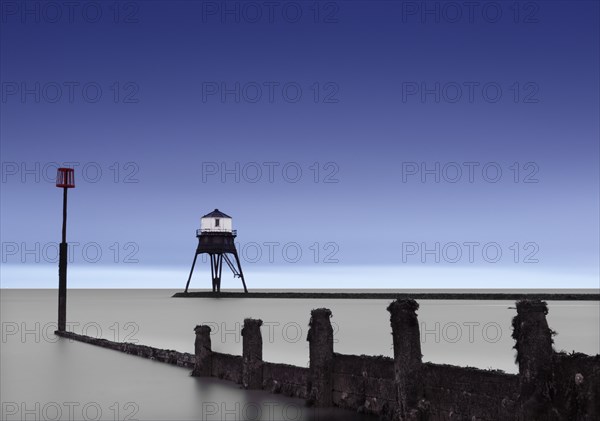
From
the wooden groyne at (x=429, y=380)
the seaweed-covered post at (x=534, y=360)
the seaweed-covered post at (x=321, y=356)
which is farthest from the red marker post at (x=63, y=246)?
the seaweed-covered post at (x=534, y=360)

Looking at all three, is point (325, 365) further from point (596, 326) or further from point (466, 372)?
point (596, 326)

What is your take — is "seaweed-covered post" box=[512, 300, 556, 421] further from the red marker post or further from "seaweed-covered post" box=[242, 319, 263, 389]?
the red marker post

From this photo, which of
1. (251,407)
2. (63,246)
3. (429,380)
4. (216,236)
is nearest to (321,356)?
(429,380)

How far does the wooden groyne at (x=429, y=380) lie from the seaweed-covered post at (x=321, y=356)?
0.02 m

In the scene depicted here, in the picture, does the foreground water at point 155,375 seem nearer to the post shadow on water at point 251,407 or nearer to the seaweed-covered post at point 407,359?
the post shadow on water at point 251,407

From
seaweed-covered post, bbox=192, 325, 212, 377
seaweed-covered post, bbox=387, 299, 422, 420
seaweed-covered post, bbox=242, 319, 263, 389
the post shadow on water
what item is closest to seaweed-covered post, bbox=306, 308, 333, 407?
the post shadow on water

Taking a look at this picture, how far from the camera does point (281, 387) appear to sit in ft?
55.1

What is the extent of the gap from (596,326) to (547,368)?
6851 centimetres

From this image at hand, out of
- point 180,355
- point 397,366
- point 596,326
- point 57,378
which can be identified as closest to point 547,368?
point 397,366

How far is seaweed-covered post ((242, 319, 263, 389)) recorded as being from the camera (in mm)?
→ 17500

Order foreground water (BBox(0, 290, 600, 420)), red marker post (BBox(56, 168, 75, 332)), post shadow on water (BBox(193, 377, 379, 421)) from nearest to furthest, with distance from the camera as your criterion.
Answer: post shadow on water (BBox(193, 377, 379, 421))
foreground water (BBox(0, 290, 600, 420))
red marker post (BBox(56, 168, 75, 332))

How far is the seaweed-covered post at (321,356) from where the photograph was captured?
47.8 feet

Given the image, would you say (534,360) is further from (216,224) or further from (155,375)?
(216,224)

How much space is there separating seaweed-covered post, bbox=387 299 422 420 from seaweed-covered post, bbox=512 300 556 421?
2409 mm
